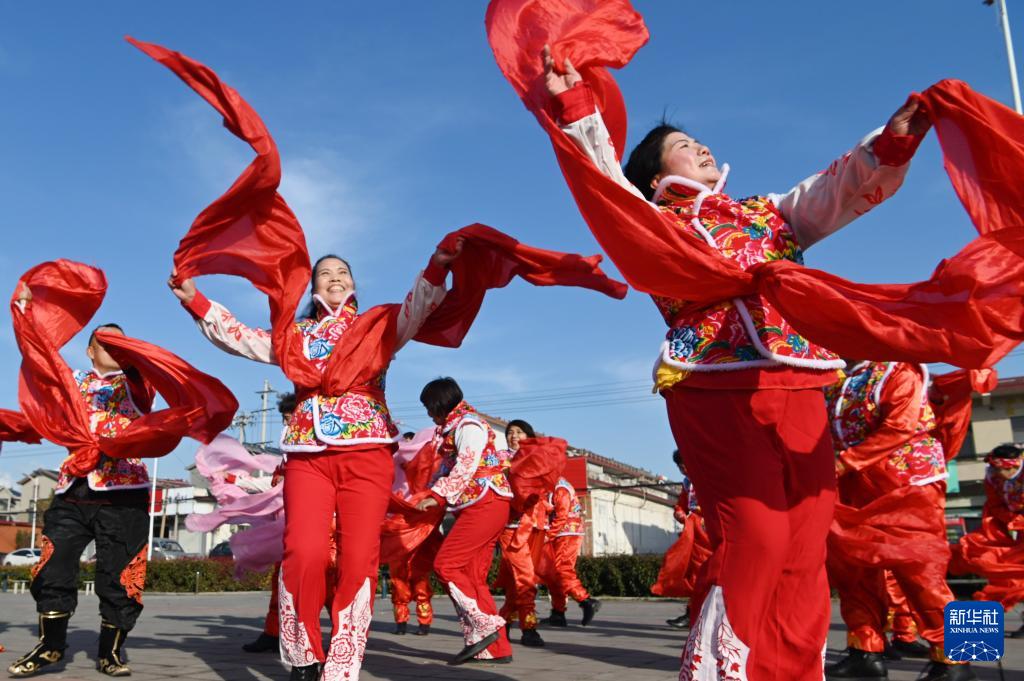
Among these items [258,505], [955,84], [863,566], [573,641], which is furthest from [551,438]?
[955,84]

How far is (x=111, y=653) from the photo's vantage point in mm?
5051

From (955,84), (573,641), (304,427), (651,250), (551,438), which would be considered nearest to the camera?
(955,84)

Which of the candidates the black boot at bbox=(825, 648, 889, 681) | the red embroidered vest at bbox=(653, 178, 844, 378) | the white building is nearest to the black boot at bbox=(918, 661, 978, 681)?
the black boot at bbox=(825, 648, 889, 681)

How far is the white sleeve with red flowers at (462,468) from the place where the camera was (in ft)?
20.3

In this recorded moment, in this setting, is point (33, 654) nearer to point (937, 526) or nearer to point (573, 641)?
point (573, 641)

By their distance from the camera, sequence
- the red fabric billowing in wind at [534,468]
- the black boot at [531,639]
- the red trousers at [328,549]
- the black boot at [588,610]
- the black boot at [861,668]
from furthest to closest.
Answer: the black boot at [588,610], the red fabric billowing in wind at [534,468], the black boot at [531,639], the black boot at [861,668], the red trousers at [328,549]

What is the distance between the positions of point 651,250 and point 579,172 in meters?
0.35

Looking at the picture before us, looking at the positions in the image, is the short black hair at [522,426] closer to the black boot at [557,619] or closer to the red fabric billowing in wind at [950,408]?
the black boot at [557,619]

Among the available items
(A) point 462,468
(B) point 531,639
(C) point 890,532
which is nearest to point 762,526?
(C) point 890,532

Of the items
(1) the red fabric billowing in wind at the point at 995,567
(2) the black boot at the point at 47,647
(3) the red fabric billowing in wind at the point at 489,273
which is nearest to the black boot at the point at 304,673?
(3) the red fabric billowing in wind at the point at 489,273

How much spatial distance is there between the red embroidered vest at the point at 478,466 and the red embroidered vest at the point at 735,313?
10.8 ft

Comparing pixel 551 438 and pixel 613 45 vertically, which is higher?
pixel 613 45

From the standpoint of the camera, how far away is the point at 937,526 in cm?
452

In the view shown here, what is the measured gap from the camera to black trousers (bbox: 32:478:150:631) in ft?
17.0
